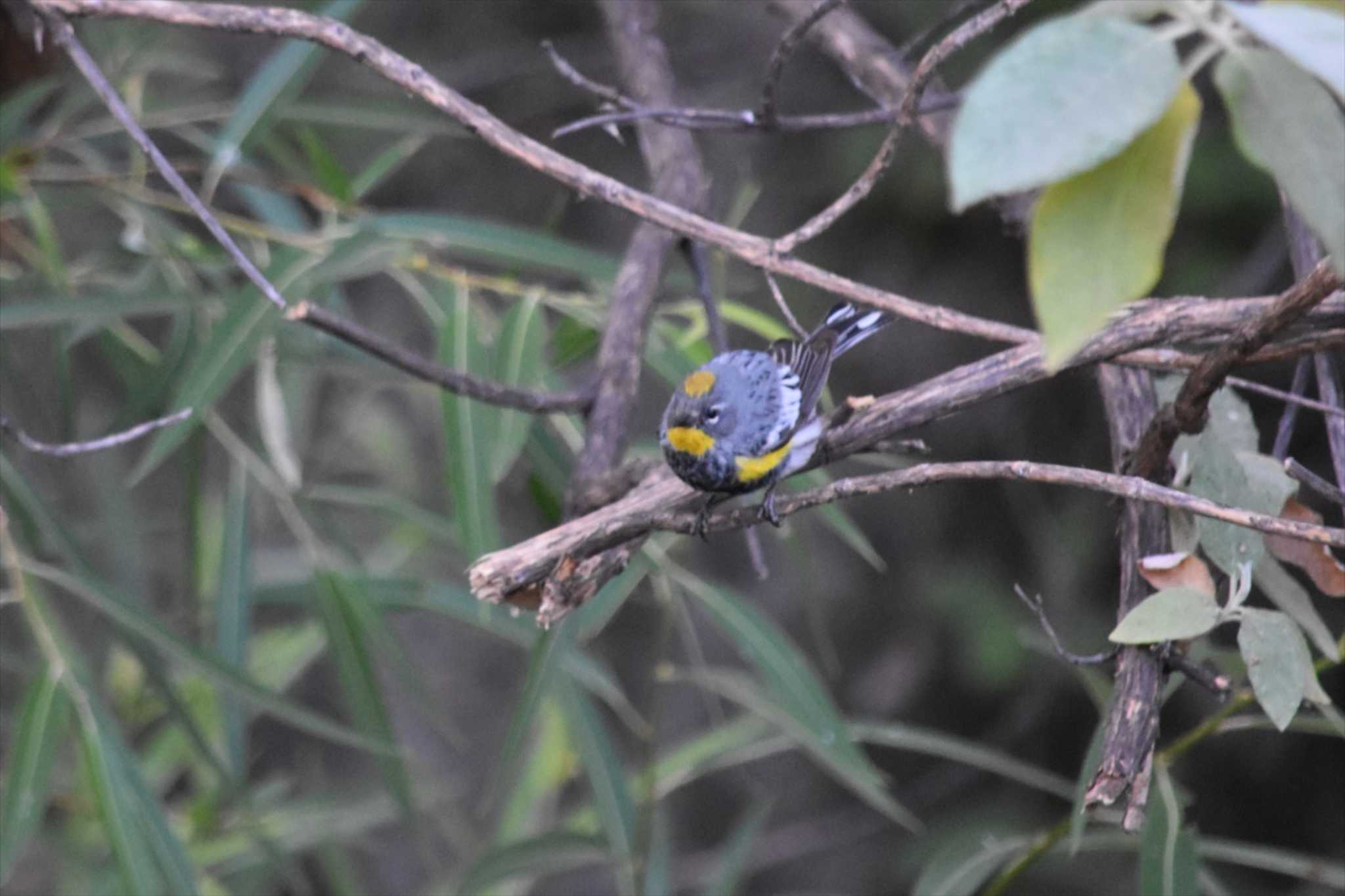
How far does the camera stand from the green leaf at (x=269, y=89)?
1811 millimetres

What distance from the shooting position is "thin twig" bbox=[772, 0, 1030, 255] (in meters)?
1.09

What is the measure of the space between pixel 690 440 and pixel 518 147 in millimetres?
447

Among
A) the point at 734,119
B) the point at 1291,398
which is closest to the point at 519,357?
the point at 734,119

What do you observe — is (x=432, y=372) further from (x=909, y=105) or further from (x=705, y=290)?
(x=909, y=105)

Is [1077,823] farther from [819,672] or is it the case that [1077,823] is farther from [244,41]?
[244,41]

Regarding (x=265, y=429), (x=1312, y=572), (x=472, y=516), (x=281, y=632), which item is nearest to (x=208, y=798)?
(x=281, y=632)

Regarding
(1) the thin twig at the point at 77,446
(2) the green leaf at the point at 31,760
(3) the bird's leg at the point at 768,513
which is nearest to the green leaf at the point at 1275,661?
(3) the bird's leg at the point at 768,513

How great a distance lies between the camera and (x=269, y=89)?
1846 mm

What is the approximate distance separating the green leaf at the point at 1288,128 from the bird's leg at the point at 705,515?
68 centimetres

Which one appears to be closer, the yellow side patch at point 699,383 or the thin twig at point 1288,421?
the thin twig at point 1288,421

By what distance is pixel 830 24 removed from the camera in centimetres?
173

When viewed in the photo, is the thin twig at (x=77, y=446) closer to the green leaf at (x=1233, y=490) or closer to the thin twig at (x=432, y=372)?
the thin twig at (x=432, y=372)

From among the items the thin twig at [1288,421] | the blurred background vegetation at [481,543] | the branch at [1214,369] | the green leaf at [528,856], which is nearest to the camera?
the branch at [1214,369]

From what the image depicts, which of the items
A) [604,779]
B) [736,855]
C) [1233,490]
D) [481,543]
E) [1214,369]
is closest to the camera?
[1214,369]
